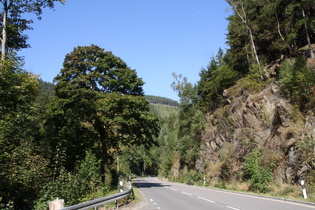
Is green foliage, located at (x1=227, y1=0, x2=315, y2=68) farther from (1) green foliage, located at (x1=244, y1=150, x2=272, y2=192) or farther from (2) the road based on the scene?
(2) the road

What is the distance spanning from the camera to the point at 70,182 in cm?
1098

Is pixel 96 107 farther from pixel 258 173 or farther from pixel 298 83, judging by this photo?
pixel 298 83

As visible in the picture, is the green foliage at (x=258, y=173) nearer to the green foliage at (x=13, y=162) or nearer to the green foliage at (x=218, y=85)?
the green foliage at (x=13, y=162)

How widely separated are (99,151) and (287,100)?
16650 millimetres

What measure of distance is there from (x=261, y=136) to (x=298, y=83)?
5.42 meters

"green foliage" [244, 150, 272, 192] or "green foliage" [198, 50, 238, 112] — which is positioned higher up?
"green foliage" [198, 50, 238, 112]

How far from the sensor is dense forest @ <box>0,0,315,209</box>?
10367 mm

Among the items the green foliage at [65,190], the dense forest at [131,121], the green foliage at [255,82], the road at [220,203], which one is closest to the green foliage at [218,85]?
the dense forest at [131,121]

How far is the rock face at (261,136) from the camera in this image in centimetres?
1505

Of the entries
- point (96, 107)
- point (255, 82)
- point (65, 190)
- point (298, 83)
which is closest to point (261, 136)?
point (298, 83)

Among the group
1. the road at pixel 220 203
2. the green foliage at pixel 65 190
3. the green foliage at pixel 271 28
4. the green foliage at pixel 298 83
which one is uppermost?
the green foliage at pixel 271 28

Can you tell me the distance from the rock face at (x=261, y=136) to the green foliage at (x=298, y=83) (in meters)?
0.71

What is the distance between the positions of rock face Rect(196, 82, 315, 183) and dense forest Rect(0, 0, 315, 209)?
89 mm

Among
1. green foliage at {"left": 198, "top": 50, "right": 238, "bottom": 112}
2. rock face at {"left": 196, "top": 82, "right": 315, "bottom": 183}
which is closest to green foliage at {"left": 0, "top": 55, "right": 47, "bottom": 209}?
rock face at {"left": 196, "top": 82, "right": 315, "bottom": 183}
